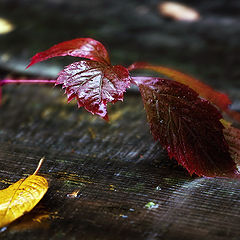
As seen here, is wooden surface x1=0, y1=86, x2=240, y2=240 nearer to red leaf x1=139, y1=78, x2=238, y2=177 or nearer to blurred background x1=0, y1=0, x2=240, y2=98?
red leaf x1=139, y1=78, x2=238, y2=177

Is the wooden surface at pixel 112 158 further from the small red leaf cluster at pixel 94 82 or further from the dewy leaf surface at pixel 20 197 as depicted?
the small red leaf cluster at pixel 94 82

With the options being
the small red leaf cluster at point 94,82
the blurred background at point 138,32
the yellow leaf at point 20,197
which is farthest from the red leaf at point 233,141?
the blurred background at point 138,32

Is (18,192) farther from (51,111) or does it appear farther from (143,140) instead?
(51,111)

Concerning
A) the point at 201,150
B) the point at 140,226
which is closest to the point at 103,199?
the point at 140,226

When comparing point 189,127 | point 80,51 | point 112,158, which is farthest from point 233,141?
point 80,51

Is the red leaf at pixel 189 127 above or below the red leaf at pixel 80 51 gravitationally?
below

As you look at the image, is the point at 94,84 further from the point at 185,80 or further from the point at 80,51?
the point at 185,80
